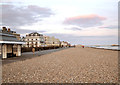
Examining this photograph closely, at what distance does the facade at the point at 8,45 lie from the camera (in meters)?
16.9

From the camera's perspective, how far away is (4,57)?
1753cm

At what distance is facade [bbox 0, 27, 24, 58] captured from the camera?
55.6ft

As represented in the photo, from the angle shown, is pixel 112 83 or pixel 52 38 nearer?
pixel 112 83

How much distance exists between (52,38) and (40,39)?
19.6 m

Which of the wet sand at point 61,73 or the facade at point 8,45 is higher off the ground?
the facade at point 8,45

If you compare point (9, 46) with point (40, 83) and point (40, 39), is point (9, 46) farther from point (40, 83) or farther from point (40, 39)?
point (40, 39)

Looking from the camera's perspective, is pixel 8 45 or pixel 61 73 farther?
pixel 8 45

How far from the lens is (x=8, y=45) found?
18.8m

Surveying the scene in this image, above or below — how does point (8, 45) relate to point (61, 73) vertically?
above

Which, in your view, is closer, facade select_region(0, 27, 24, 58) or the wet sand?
the wet sand

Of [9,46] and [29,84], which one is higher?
[9,46]

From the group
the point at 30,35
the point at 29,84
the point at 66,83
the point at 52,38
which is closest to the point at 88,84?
the point at 66,83

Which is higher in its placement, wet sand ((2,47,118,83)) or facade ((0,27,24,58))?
facade ((0,27,24,58))

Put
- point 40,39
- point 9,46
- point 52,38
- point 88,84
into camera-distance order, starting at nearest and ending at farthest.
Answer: point 88,84, point 9,46, point 40,39, point 52,38
